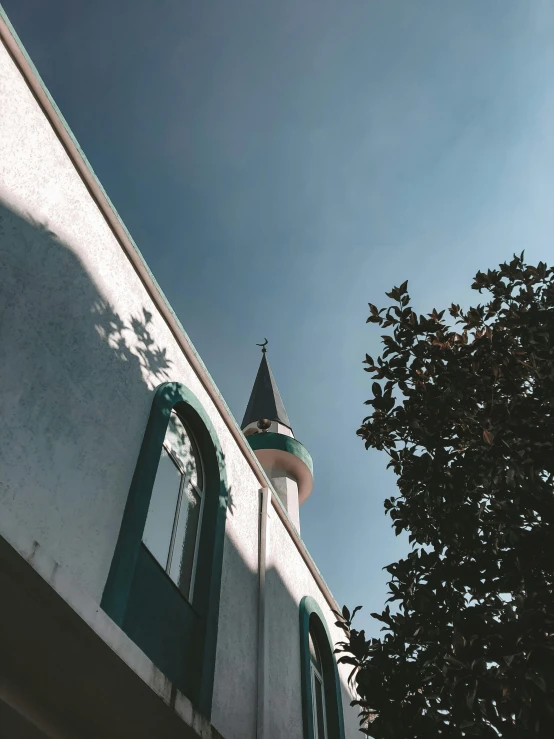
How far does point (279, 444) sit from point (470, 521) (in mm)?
8284

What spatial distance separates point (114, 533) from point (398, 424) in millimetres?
3227

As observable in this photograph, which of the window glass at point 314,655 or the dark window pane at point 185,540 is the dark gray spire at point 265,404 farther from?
the dark window pane at point 185,540

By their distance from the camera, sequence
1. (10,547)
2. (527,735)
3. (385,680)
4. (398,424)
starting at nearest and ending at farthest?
(10,547)
(527,735)
(385,680)
(398,424)

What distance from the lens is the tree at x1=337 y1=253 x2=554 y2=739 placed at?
4453 mm

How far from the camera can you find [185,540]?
23.1 ft

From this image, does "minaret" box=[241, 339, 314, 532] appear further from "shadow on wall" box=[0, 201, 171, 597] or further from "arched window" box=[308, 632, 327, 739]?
"shadow on wall" box=[0, 201, 171, 597]

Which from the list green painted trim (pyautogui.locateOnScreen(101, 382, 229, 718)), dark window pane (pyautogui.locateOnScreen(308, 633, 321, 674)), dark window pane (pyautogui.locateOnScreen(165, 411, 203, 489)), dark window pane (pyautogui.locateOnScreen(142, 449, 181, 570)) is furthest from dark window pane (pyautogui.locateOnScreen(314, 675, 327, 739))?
dark window pane (pyautogui.locateOnScreen(142, 449, 181, 570))

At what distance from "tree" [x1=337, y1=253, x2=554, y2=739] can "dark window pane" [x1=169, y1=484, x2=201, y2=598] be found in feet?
5.93

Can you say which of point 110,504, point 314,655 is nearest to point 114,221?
point 110,504

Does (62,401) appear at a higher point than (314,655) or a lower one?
lower

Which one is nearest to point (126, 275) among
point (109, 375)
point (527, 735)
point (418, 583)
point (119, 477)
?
point (109, 375)

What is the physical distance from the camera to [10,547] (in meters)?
3.50

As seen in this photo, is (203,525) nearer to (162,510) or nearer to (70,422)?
(162,510)

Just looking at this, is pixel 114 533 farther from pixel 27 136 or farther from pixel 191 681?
pixel 27 136
